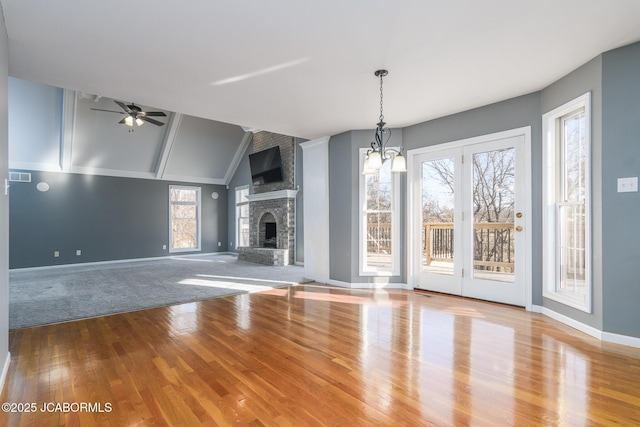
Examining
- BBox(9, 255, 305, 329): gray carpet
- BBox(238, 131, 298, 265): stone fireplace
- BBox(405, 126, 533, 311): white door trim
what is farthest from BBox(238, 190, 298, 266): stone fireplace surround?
BBox(405, 126, 533, 311): white door trim

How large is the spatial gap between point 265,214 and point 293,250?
1.47 m

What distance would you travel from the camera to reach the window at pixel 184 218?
9.52 metres

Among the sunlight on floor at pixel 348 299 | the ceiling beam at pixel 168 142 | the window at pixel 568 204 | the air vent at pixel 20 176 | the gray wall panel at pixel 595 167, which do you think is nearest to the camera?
Answer: the gray wall panel at pixel 595 167

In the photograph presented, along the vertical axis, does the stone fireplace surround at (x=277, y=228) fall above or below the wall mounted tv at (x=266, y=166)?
below

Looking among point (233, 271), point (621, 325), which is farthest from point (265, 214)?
point (621, 325)

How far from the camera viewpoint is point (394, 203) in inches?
200

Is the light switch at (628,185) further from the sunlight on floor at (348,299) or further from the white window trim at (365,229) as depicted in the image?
the white window trim at (365,229)

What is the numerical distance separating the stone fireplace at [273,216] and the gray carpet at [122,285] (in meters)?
0.49

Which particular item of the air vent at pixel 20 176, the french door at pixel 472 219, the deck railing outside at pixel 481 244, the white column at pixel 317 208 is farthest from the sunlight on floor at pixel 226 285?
the air vent at pixel 20 176

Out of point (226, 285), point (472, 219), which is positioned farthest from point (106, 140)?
point (472, 219)

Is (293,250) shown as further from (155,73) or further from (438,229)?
(155,73)

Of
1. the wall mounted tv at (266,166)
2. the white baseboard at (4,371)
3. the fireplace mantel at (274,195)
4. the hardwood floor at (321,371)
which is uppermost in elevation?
the wall mounted tv at (266,166)

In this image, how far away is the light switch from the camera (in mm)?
2750

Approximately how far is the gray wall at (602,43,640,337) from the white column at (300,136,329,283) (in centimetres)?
368
